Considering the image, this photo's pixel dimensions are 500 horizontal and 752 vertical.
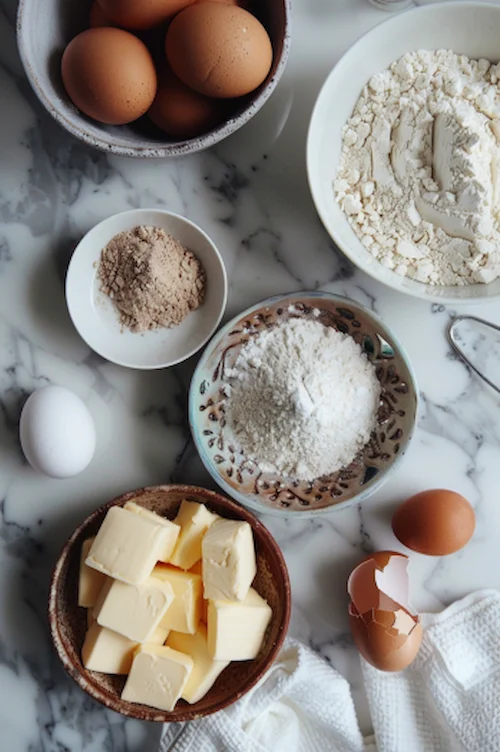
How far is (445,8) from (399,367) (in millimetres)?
498

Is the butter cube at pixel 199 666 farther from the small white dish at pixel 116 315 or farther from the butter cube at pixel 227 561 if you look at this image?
the small white dish at pixel 116 315

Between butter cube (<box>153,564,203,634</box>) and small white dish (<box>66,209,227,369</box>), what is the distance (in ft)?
1.01

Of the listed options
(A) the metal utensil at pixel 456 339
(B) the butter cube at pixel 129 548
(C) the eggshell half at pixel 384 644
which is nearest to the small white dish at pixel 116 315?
(B) the butter cube at pixel 129 548

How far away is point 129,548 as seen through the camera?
3.47 ft

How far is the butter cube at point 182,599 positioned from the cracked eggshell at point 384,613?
23cm

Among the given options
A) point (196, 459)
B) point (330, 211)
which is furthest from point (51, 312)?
point (330, 211)

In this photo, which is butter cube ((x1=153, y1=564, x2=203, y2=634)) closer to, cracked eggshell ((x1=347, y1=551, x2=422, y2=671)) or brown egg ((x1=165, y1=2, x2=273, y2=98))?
cracked eggshell ((x1=347, y1=551, x2=422, y2=671))

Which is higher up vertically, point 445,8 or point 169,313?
point 445,8

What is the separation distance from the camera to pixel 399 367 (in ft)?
3.66

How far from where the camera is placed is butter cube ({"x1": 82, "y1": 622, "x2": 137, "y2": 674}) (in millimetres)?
1099

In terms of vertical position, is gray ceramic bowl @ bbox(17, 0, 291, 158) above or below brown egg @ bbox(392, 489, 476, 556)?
above

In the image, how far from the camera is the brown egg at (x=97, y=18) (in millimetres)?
1000

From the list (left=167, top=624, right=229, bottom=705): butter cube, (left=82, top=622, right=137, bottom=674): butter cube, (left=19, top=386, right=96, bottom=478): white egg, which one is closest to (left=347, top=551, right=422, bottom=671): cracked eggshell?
(left=167, top=624, right=229, bottom=705): butter cube

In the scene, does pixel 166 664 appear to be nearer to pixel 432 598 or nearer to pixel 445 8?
pixel 432 598
